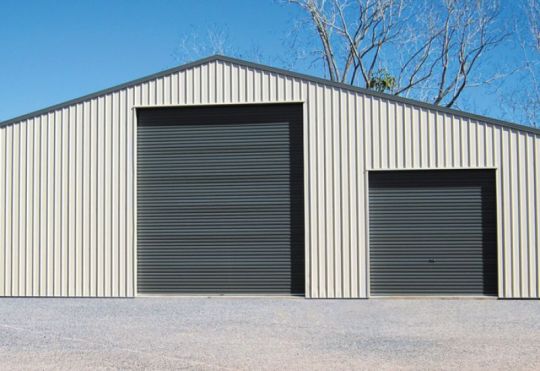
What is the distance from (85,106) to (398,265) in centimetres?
829

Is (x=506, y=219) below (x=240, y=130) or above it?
below

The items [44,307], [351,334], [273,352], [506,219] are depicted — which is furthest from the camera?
[506,219]

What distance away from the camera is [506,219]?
638 inches

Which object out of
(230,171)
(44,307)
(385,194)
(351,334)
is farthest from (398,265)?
(44,307)

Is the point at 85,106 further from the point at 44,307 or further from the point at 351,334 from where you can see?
the point at 351,334

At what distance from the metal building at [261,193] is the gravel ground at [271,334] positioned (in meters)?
1.09

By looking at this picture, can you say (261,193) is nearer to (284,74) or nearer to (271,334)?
(284,74)

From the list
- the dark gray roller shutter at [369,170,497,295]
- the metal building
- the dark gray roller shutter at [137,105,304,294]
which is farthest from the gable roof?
the dark gray roller shutter at [369,170,497,295]

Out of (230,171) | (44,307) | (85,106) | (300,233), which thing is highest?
(85,106)

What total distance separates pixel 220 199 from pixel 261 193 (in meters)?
1.00

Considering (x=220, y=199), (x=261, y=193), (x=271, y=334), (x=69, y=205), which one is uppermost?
(x=261, y=193)

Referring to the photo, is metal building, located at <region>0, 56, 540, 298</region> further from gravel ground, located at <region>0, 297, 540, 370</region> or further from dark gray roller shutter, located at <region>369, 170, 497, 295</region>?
gravel ground, located at <region>0, 297, 540, 370</region>

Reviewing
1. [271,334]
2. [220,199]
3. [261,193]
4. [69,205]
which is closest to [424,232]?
[261,193]

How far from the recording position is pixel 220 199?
57.4 ft
